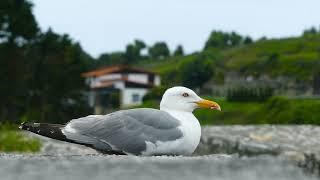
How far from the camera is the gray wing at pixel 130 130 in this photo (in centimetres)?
540

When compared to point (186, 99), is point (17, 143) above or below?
below

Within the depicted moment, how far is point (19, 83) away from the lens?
153ft

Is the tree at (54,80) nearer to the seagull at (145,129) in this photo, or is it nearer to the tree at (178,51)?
the seagull at (145,129)

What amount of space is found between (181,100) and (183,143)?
1.28ft

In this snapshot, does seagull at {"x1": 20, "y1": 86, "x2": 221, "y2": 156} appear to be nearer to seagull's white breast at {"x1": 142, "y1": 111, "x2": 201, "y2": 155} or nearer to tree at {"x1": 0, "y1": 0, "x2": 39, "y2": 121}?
seagull's white breast at {"x1": 142, "y1": 111, "x2": 201, "y2": 155}

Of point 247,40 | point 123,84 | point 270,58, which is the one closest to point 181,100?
point 123,84

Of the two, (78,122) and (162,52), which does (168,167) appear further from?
(162,52)

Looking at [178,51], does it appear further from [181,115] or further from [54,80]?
[181,115]

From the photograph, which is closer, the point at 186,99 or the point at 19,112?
the point at 186,99

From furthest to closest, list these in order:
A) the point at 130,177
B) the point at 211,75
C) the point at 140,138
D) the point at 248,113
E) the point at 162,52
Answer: the point at 162,52 → the point at 211,75 → the point at 248,113 → the point at 140,138 → the point at 130,177

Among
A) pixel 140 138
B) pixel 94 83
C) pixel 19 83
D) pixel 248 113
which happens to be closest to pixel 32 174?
pixel 140 138

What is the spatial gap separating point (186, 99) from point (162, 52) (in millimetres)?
153753

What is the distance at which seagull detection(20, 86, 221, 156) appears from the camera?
5312 millimetres

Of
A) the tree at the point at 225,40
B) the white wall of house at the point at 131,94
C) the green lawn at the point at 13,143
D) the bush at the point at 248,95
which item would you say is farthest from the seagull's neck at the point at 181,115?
the tree at the point at 225,40
